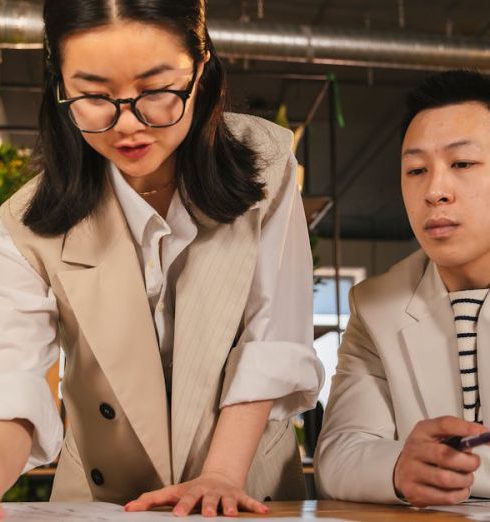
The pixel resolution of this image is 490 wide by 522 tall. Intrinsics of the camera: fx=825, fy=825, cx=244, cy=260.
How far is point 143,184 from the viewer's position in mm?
1305

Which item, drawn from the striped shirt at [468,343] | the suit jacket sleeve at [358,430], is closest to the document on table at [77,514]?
the suit jacket sleeve at [358,430]

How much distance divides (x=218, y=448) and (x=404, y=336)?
1.64ft

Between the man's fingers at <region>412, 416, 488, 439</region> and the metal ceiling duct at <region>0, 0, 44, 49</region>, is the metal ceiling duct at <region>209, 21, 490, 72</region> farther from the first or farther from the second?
the man's fingers at <region>412, 416, 488, 439</region>

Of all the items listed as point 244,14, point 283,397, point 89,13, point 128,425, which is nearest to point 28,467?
point 128,425

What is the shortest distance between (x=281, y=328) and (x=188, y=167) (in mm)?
288

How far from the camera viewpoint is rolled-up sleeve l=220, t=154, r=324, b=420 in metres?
1.20

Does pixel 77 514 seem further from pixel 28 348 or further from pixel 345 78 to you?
pixel 345 78

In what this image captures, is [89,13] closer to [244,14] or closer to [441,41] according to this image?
[441,41]

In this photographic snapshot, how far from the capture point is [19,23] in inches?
155

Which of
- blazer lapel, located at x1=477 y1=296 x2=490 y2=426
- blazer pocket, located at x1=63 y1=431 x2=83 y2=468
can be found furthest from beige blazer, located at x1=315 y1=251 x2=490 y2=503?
blazer pocket, located at x1=63 y1=431 x2=83 y2=468

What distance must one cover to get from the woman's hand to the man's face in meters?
0.60

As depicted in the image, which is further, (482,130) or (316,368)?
(482,130)

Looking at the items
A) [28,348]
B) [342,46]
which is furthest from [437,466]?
[342,46]

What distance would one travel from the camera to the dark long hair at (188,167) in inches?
49.0
